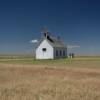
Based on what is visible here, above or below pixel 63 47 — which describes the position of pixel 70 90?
below

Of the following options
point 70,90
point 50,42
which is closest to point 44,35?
point 50,42

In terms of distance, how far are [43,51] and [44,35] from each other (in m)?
3.98

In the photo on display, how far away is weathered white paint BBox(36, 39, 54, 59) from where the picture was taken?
67.3m

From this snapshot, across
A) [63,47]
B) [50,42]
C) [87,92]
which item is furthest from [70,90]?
[63,47]

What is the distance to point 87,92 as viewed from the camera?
49.9ft

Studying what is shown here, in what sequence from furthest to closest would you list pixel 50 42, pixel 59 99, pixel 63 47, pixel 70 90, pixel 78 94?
1. pixel 63 47
2. pixel 50 42
3. pixel 70 90
4. pixel 78 94
5. pixel 59 99

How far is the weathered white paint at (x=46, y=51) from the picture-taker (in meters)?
67.3

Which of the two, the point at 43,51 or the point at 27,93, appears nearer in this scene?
the point at 27,93

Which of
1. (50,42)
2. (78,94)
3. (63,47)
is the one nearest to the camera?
(78,94)

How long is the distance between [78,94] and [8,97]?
3549 mm

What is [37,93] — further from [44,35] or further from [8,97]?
[44,35]

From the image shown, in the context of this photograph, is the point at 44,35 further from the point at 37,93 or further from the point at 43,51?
the point at 37,93

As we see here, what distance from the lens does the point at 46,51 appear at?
68062mm

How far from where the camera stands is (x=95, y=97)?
13.9 m
